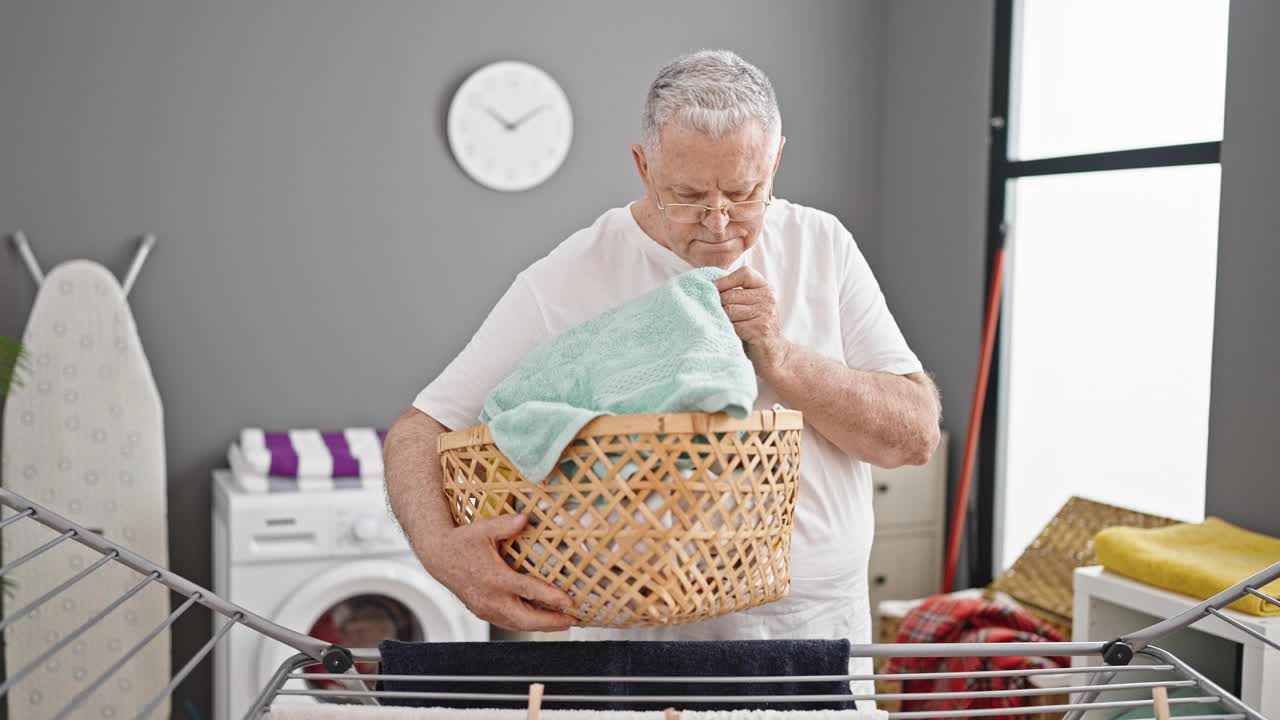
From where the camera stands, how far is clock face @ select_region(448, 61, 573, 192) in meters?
3.46

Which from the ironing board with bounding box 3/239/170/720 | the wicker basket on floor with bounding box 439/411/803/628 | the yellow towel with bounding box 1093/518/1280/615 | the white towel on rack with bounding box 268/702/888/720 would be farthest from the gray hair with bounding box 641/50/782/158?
the ironing board with bounding box 3/239/170/720

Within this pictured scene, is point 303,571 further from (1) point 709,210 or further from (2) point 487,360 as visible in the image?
(1) point 709,210

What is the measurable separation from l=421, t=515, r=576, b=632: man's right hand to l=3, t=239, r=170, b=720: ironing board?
2.10 meters

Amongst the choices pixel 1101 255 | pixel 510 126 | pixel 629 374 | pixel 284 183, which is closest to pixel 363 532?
pixel 284 183

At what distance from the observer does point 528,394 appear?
1104 mm

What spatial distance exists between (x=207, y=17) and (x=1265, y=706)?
3032mm

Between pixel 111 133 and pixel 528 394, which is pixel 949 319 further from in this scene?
pixel 528 394

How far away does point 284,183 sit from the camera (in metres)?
3.30

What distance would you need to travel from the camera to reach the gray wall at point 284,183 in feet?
10.2

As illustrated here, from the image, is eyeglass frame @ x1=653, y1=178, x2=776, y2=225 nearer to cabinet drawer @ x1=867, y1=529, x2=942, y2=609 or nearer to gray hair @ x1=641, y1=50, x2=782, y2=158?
gray hair @ x1=641, y1=50, x2=782, y2=158

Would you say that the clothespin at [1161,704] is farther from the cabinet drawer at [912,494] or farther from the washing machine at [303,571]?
the cabinet drawer at [912,494]

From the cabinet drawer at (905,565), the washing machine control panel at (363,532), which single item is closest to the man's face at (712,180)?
the washing machine control panel at (363,532)

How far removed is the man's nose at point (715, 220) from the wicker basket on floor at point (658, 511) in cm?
29

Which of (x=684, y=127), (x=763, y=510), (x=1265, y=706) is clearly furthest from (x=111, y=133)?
(x=1265, y=706)
